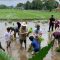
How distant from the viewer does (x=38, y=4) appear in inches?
3221

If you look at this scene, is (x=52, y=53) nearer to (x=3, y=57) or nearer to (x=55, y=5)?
(x=3, y=57)

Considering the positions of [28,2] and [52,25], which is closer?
[52,25]

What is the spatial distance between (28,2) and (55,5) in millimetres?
7296

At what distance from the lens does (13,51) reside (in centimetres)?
1472

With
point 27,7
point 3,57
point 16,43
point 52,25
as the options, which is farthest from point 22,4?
point 3,57

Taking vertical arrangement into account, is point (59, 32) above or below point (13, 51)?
above

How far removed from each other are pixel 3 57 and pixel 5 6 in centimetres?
8513

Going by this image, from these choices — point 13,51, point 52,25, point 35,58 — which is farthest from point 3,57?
point 52,25

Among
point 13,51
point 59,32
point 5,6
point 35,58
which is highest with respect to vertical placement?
point 35,58

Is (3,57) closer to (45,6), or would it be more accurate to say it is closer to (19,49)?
(19,49)

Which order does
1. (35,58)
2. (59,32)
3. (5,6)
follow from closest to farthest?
(35,58) → (59,32) → (5,6)

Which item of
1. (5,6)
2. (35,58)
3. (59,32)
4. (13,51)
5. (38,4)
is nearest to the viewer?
(35,58)

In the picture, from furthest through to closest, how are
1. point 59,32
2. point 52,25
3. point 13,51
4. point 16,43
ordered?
point 52,25, point 16,43, point 13,51, point 59,32

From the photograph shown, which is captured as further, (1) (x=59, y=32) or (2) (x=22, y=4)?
(2) (x=22, y=4)
